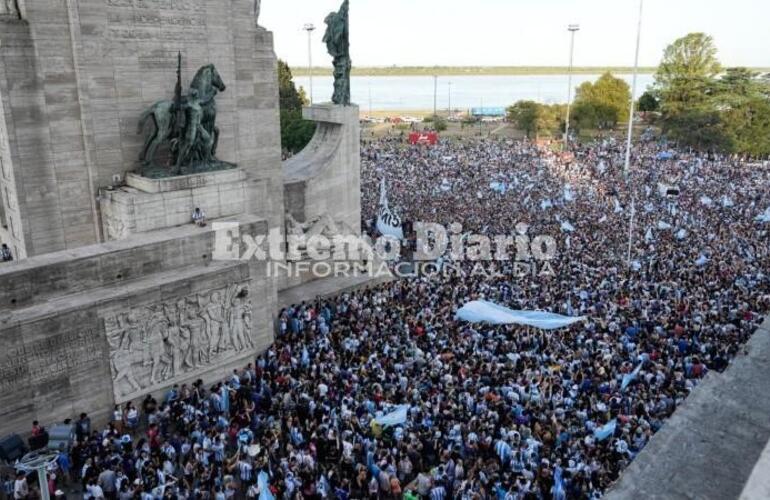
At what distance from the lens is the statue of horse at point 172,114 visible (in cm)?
1650

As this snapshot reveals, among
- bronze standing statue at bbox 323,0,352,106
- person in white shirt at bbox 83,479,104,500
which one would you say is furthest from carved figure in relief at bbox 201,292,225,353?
bronze standing statue at bbox 323,0,352,106

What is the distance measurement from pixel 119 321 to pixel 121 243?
1.97 metres

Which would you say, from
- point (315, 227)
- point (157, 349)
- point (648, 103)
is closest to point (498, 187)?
point (315, 227)

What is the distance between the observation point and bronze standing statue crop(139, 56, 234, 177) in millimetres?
16469

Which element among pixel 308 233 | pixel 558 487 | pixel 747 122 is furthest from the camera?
pixel 747 122

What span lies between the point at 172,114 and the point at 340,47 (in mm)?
10115

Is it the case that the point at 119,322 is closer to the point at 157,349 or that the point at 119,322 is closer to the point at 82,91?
the point at 157,349

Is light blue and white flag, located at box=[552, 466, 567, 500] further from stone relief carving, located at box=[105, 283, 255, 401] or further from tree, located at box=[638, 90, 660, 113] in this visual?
tree, located at box=[638, 90, 660, 113]

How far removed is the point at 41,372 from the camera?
40.4 ft

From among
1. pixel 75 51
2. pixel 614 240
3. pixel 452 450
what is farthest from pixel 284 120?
pixel 452 450

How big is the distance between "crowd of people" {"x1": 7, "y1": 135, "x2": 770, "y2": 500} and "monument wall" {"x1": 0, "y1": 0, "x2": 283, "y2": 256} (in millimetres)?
5304

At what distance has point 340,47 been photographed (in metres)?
25.0

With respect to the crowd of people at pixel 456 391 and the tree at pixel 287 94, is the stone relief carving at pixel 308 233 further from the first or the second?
the tree at pixel 287 94

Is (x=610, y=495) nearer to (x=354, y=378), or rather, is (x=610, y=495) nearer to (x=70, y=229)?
(x=354, y=378)
